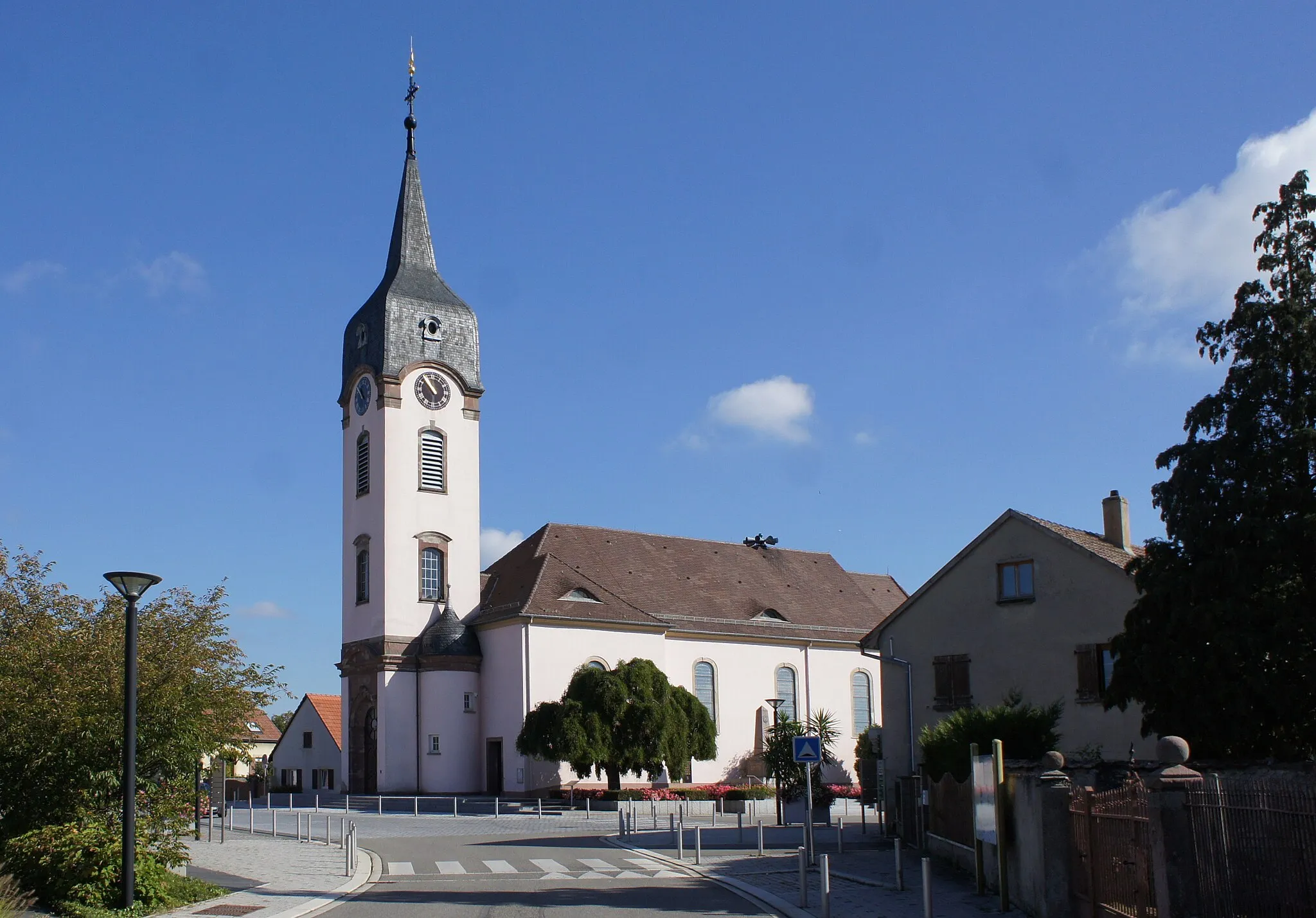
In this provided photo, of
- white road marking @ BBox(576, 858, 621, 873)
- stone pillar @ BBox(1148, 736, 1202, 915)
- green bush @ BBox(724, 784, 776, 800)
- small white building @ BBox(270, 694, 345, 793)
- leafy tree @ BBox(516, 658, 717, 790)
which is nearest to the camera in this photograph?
stone pillar @ BBox(1148, 736, 1202, 915)

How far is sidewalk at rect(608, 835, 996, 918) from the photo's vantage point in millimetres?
16281

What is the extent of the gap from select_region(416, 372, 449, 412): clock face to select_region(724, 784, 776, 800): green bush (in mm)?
19003

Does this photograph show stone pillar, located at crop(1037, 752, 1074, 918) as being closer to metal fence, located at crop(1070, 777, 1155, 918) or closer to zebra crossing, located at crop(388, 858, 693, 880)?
metal fence, located at crop(1070, 777, 1155, 918)

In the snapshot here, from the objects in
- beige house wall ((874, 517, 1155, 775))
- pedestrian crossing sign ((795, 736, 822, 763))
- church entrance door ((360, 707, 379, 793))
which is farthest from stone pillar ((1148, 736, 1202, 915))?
church entrance door ((360, 707, 379, 793))

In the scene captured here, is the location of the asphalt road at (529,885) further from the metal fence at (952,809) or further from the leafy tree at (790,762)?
the leafy tree at (790,762)

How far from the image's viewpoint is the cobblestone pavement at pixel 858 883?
16281 mm

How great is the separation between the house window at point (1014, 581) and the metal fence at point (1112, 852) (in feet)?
57.9

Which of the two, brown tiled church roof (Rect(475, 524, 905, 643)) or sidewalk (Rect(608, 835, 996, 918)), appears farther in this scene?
brown tiled church roof (Rect(475, 524, 905, 643))

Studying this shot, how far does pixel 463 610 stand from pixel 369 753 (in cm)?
648

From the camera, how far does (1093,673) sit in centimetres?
2984

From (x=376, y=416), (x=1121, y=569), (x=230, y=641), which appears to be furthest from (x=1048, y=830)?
(x=376, y=416)

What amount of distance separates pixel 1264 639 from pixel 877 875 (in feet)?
22.7

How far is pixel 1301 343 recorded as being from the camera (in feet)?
68.3

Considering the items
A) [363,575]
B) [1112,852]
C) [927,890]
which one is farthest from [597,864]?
[363,575]
